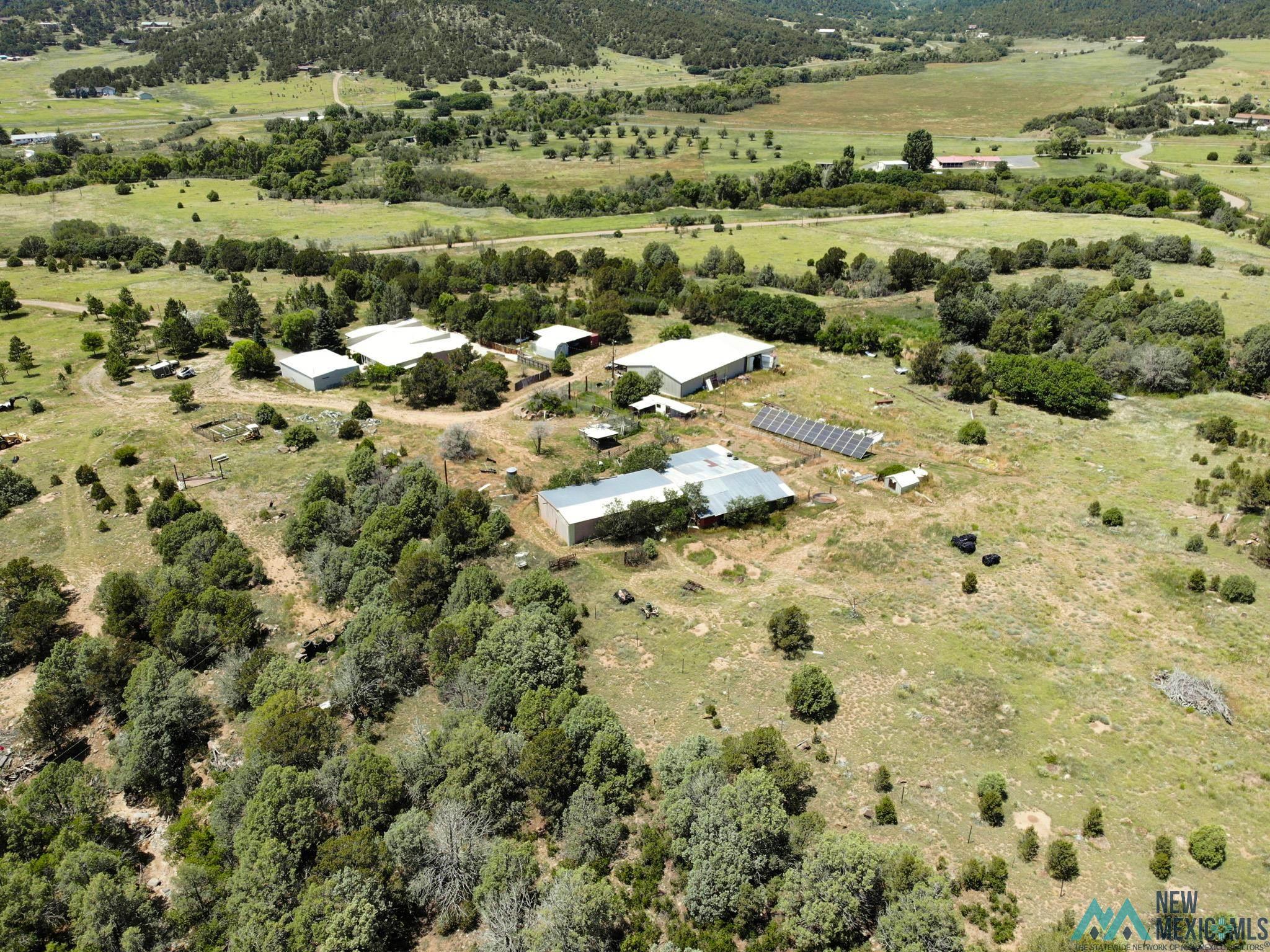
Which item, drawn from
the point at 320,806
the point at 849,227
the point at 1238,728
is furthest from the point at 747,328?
the point at 320,806

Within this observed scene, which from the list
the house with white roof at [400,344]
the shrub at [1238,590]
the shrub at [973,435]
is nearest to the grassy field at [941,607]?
the shrub at [1238,590]

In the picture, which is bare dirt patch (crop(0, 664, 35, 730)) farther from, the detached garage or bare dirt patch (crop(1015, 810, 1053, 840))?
bare dirt patch (crop(1015, 810, 1053, 840))

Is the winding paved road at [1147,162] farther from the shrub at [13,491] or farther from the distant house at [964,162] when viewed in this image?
the shrub at [13,491]

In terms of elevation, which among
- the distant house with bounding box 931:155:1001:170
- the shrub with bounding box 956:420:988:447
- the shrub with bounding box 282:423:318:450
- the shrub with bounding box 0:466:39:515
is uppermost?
the distant house with bounding box 931:155:1001:170

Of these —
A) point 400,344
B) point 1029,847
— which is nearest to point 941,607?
point 1029,847

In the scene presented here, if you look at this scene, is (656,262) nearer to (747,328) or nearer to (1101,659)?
(747,328)

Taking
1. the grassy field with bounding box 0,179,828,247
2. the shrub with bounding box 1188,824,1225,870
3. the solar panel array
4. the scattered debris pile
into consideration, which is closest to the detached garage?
the solar panel array

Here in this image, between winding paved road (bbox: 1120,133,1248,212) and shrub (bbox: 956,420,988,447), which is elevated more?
winding paved road (bbox: 1120,133,1248,212)
